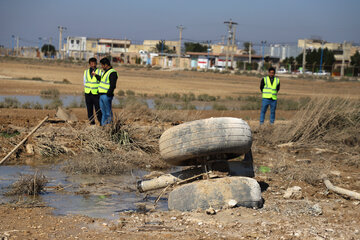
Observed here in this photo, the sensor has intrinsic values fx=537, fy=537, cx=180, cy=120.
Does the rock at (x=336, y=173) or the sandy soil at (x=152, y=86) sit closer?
the rock at (x=336, y=173)

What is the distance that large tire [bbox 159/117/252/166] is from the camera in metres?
6.97

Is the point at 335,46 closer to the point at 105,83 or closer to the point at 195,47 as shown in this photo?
Answer: the point at 195,47

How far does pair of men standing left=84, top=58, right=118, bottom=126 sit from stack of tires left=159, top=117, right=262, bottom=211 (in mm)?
4240

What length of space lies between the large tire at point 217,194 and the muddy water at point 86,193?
570mm

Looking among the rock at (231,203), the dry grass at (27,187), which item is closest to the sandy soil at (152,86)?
the rock at (231,203)

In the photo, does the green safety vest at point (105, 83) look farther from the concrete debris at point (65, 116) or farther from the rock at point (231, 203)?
the rock at point (231, 203)

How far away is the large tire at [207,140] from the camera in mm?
6969

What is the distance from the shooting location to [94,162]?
9.28 meters

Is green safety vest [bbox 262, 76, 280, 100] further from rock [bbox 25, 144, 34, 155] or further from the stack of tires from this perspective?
the stack of tires

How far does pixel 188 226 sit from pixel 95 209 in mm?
1627

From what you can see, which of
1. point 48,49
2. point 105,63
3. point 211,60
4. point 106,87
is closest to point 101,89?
point 106,87

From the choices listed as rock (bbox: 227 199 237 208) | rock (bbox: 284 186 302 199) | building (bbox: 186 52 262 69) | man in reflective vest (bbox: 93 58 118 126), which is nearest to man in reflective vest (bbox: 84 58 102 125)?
man in reflective vest (bbox: 93 58 118 126)

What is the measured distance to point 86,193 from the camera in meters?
7.90

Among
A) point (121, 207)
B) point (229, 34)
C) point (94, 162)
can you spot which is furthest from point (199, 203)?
point (229, 34)
